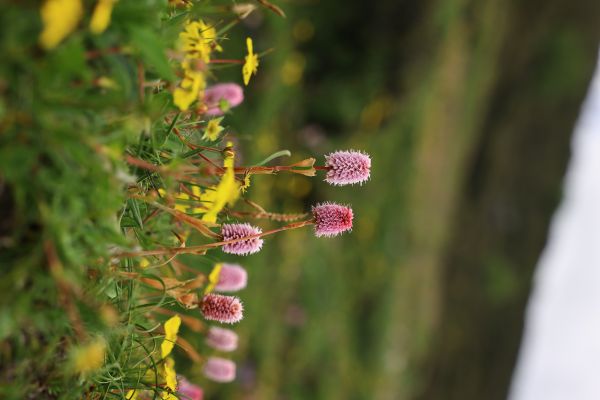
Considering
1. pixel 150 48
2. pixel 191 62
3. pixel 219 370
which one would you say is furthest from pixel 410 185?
pixel 150 48

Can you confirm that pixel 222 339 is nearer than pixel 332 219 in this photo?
No

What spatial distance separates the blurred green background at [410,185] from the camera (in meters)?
3.91

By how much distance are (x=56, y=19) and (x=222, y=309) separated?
1.71ft

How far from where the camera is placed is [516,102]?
25.0 feet

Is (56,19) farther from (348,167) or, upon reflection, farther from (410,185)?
(410,185)

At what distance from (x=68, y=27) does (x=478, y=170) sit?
7.32m

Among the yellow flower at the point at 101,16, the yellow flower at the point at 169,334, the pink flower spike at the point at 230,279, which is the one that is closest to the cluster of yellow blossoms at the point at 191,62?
the yellow flower at the point at 101,16

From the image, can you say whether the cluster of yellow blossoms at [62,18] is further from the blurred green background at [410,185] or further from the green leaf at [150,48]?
the blurred green background at [410,185]

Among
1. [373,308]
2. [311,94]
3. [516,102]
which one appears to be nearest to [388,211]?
[373,308]

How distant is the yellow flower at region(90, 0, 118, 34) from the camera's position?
60 cm

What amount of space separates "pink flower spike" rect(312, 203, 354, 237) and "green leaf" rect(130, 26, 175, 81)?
1.12ft

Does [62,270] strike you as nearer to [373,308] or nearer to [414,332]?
[373,308]

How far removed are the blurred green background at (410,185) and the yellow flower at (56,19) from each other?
89.3 inches

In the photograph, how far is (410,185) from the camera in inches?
209
